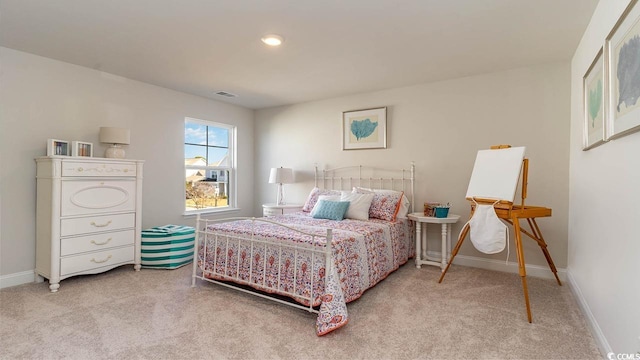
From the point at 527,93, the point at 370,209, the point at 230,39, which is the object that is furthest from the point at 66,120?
the point at 527,93

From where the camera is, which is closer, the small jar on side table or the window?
the small jar on side table

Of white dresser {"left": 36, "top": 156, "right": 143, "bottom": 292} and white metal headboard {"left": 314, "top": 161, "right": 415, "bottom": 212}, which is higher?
white metal headboard {"left": 314, "top": 161, "right": 415, "bottom": 212}

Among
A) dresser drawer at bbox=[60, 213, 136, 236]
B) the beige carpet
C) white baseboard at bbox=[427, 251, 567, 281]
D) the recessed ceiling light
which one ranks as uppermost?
the recessed ceiling light

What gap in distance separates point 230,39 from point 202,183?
8.88ft

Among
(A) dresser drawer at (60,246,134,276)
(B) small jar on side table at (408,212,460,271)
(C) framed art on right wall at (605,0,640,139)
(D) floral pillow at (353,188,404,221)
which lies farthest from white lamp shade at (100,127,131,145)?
(C) framed art on right wall at (605,0,640,139)

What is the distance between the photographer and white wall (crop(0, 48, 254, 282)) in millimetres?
3094

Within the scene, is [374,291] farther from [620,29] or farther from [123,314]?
[620,29]

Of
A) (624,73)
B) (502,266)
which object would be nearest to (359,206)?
(502,266)

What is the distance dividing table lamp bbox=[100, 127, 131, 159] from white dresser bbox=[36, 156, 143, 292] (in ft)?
0.62

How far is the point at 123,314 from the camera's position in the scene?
2488mm

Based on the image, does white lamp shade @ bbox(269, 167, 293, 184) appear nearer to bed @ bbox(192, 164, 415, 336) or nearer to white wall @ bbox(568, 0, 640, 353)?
bed @ bbox(192, 164, 415, 336)

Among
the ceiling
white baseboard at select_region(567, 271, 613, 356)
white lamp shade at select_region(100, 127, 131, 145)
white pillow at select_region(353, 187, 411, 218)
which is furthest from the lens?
white pillow at select_region(353, 187, 411, 218)

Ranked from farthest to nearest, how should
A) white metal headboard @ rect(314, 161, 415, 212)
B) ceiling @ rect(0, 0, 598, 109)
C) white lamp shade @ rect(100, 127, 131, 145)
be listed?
white metal headboard @ rect(314, 161, 415, 212)
white lamp shade @ rect(100, 127, 131, 145)
ceiling @ rect(0, 0, 598, 109)

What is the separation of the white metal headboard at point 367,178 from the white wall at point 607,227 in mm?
1758
